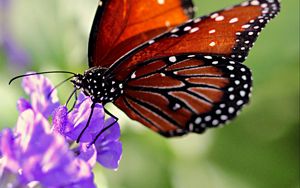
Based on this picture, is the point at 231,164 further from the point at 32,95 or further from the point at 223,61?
the point at 32,95

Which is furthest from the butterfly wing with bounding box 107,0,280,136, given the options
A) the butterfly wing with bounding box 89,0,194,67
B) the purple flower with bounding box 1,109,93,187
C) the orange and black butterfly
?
the purple flower with bounding box 1,109,93,187

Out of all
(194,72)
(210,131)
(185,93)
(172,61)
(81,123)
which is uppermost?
(81,123)

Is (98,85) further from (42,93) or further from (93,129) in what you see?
(93,129)

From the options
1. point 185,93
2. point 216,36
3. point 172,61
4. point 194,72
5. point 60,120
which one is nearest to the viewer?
point 60,120

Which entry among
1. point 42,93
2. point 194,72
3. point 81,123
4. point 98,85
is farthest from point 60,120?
point 194,72

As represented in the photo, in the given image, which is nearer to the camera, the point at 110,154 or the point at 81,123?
the point at 81,123

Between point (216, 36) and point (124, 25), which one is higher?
point (124, 25)

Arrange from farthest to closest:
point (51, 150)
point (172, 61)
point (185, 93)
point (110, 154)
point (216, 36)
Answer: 1. point (185, 93)
2. point (172, 61)
3. point (216, 36)
4. point (110, 154)
5. point (51, 150)
